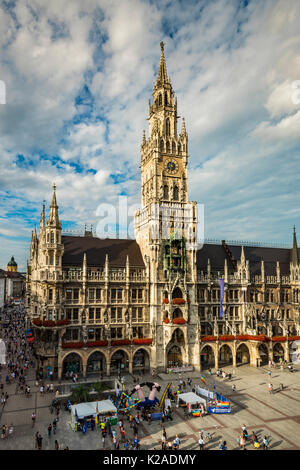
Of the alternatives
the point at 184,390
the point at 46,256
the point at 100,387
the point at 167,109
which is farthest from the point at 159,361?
Result: the point at 167,109

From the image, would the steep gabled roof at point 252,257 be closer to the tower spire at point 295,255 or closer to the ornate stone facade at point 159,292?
the ornate stone facade at point 159,292

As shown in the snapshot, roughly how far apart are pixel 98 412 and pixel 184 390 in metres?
17.4

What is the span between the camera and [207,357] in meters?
65.6

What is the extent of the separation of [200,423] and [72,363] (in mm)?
26470

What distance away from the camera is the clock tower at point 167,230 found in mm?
60969

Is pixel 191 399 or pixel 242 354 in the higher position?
pixel 191 399

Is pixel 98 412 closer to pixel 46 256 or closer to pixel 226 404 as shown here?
pixel 226 404

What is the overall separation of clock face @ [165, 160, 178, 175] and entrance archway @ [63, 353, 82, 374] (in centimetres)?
4105

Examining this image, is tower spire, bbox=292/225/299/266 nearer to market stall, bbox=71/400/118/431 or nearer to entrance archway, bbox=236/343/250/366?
entrance archway, bbox=236/343/250/366

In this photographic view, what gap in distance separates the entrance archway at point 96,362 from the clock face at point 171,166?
39.4 meters

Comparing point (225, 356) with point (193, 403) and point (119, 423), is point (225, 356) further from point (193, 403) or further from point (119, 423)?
point (119, 423)

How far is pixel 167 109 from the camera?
235 ft

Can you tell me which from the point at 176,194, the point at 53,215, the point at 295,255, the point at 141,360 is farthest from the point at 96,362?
the point at 295,255

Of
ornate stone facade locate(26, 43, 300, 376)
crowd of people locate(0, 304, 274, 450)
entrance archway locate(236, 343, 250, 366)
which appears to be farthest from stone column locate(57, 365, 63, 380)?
entrance archway locate(236, 343, 250, 366)
